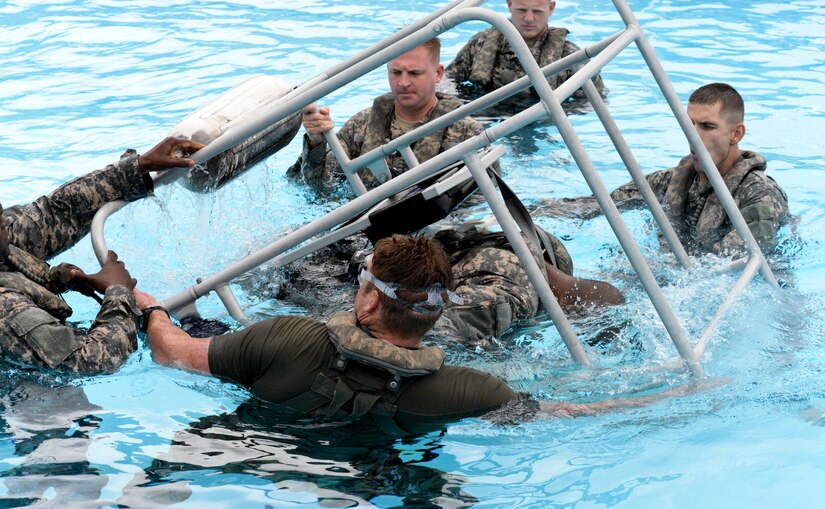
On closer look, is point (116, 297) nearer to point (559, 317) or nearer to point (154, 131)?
point (559, 317)

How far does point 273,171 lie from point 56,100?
2.60 meters

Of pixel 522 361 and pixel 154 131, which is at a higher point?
pixel 154 131

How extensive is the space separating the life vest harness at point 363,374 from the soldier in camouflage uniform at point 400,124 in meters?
2.17

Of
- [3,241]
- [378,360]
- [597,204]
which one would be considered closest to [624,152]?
[597,204]

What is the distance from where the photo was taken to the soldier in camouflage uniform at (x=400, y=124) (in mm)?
5445

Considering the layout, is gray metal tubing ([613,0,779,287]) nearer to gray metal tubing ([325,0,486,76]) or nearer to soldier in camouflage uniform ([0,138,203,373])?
gray metal tubing ([325,0,486,76])

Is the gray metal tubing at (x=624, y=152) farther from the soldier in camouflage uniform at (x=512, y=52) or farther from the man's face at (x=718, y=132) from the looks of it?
the soldier in camouflage uniform at (x=512, y=52)

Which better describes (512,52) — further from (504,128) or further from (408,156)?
(504,128)

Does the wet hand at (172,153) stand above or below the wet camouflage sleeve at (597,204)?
above

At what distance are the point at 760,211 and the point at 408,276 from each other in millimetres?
2436

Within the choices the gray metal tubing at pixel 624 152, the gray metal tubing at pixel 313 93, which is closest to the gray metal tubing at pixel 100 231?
the gray metal tubing at pixel 313 93

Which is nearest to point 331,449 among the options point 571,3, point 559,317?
point 559,317

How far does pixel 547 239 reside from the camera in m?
4.51

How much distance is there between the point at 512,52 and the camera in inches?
314
